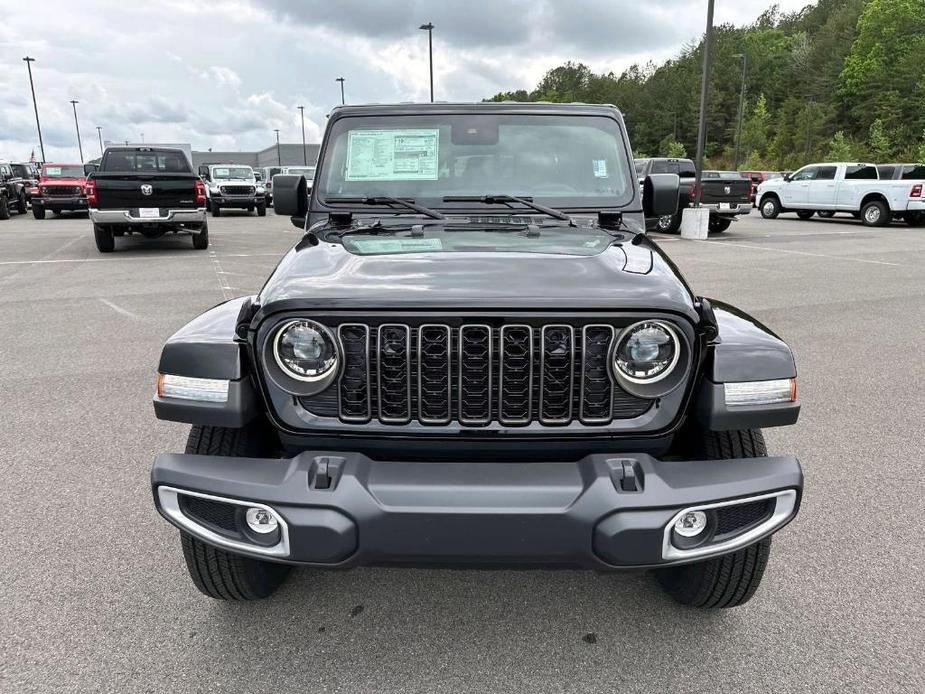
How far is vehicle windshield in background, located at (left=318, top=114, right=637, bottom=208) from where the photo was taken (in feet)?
11.4

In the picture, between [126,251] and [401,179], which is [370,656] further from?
[126,251]

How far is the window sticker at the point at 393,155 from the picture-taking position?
351 cm

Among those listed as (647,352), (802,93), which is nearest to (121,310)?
(647,352)

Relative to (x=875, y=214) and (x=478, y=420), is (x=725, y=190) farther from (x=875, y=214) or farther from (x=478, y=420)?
(x=478, y=420)

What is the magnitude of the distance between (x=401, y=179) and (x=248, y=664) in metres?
2.18

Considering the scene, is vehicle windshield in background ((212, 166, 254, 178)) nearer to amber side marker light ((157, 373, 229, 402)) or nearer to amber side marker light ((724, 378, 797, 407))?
amber side marker light ((157, 373, 229, 402))

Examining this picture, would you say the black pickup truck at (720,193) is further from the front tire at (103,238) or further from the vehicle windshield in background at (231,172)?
the vehicle windshield in background at (231,172)

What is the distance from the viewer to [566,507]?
1.96 metres

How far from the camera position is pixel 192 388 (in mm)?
2268

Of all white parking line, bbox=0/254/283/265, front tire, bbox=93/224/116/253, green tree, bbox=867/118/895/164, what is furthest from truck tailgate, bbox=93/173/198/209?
green tree, bbox=867/118/895/164

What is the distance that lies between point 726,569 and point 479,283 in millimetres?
1299

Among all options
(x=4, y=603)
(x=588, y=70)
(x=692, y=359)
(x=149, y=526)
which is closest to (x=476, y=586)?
(x=692, y=359)

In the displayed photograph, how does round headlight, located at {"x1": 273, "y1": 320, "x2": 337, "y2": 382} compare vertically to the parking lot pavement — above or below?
above

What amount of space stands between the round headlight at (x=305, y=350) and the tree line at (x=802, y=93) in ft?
168
